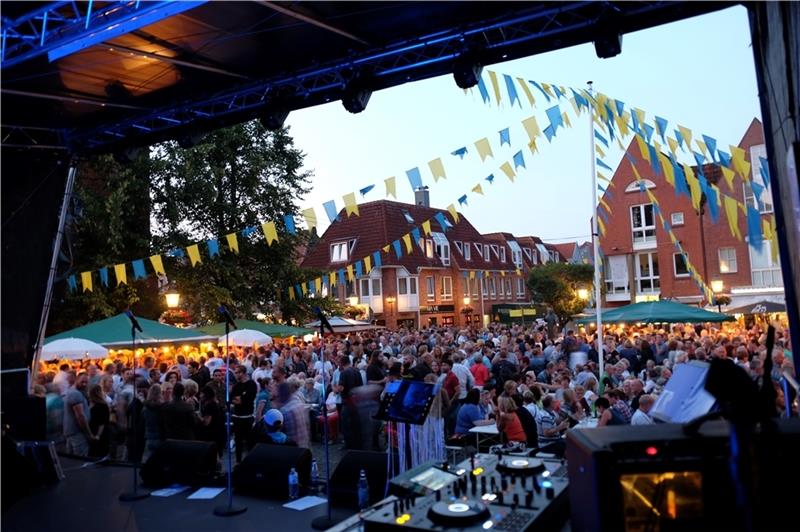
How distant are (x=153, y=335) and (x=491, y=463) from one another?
11.4m

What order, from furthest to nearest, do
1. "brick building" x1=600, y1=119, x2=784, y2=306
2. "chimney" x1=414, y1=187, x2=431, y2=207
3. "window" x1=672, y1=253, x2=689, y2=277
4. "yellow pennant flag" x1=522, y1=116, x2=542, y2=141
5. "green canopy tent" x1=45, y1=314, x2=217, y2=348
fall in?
"chimney" x1=414, y1=187, x2=431, y2=207 < "window" x1=672, y1=253, x2=689, y2=277 < "brick building" x1=600, y1=119, x2=784, y2=306 < "green canopy tent" x1=45, y1=314, x2=217, y2=348 < "yellow pennant flag" x1=522, y1=116, x2=542, y2=141

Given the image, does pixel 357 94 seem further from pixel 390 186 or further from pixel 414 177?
pixel 390 186

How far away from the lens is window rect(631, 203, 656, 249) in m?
30.0

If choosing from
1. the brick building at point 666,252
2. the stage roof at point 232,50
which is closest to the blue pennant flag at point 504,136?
the stage roof at point 232,50

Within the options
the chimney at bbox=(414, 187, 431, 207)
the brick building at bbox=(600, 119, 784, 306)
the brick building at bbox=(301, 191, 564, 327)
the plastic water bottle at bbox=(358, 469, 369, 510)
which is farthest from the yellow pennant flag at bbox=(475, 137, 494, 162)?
the chimney at bbox=(414, 187, 431, 207)

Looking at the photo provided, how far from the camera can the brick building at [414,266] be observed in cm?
3362

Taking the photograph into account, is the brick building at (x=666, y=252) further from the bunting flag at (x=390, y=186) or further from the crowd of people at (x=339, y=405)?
the bunting flag at (x=390, y=186)

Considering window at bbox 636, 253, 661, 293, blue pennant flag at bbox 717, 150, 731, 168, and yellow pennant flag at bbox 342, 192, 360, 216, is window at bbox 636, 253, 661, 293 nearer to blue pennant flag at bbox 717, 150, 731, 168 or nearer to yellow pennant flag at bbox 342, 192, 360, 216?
blue pennant flag at bbox 717, 150, 731, 168

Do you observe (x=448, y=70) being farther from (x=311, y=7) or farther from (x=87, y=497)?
(x=87, y=497)

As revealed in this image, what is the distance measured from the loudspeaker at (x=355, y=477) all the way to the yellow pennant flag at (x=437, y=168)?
490 cm

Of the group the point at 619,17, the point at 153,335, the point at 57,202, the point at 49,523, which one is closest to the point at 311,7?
the point at 619,17

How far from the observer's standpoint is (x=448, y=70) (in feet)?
19.6

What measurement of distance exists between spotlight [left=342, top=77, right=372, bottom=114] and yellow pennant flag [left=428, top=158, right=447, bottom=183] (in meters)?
3.41

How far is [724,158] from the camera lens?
26.2ft
